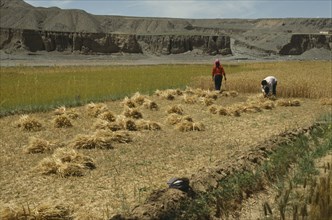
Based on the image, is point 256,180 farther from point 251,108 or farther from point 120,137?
point 251,108

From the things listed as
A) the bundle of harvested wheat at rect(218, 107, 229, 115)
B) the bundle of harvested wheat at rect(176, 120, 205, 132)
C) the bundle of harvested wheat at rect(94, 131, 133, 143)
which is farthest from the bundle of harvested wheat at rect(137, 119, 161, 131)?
the bundle of harvested wheat at rect(218, 107, 229, 115)

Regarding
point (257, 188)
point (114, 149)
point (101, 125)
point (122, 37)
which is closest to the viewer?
point (257, 188)

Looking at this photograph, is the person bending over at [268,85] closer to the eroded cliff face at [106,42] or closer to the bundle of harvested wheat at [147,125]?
the bundle of harvested wheat at [147,125]

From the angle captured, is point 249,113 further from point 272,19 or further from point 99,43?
point 272,19

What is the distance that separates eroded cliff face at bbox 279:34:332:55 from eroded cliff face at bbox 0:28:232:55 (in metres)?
12.3

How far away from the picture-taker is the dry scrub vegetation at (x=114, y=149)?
616 centimetres

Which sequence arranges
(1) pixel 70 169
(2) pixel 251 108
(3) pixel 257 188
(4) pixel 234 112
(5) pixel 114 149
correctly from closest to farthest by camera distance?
(3) pixel 257 188 < (1) pixel 70 169 < (5) pixel 114 149 < (4) pixel 234 112 < (2) pixel 251 108

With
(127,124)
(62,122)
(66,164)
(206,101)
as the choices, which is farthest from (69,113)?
(66,164)

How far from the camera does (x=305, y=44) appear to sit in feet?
286

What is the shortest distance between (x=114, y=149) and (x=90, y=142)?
0.55 m

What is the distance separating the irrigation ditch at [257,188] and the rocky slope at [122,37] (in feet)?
195

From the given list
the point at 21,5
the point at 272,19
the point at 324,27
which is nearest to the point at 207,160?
the point at 21,5

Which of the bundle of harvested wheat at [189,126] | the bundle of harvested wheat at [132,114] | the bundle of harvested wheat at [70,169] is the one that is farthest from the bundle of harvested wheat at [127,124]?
the bundle of harvested wheat at [70,169]

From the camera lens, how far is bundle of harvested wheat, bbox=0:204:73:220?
523 centimetres
